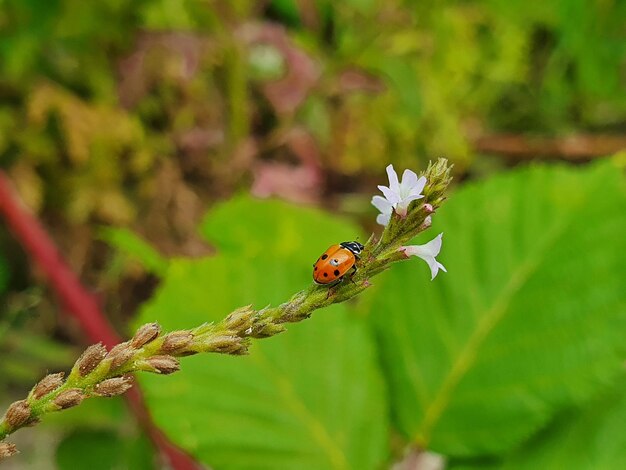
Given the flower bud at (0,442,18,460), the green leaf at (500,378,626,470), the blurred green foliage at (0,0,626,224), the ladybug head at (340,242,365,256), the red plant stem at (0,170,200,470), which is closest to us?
the flower bud at (0,442,18,460)

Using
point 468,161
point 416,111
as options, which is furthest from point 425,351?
point 468,161

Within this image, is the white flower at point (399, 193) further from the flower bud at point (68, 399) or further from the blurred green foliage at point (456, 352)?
the blurred green foliage at point (456, 352)

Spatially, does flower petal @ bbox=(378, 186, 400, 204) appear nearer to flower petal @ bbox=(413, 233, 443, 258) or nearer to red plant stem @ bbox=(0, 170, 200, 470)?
flower petal @ bbox=(413, 233, 443, 258)

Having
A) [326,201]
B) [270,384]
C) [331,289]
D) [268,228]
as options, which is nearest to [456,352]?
[270,384]

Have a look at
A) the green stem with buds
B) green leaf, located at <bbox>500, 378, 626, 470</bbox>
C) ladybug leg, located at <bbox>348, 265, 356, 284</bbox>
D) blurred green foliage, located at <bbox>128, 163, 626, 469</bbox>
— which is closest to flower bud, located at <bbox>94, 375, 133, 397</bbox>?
the green stem with buds

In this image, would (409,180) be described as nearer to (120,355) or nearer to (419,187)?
(419,187)

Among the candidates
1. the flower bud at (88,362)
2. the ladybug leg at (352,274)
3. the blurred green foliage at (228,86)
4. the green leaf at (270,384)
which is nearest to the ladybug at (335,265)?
the ladybug leg at (352,274)

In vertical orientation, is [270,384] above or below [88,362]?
above

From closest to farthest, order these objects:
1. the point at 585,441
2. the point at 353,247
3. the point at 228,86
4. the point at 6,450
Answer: the point at 6,450 < the point at 353,247 < the point at 585,441 < the point at 228,86

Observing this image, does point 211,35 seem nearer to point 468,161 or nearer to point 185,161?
point 185,161
